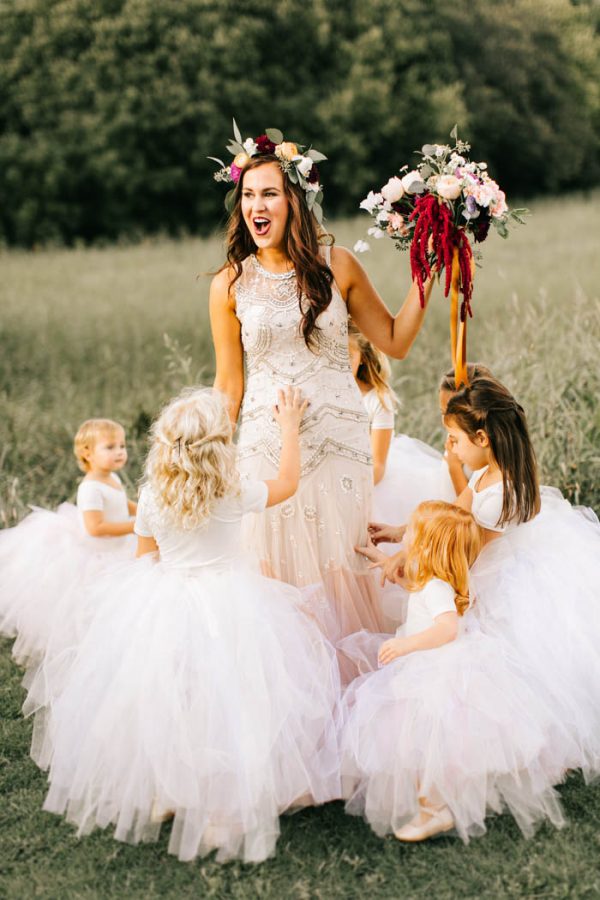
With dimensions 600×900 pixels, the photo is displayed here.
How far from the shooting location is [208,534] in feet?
10.9

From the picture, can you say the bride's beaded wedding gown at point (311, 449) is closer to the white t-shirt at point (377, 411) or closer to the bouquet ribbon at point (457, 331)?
the bouquet ribbon at point (457, 331)

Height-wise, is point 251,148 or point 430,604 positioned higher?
point 251,148

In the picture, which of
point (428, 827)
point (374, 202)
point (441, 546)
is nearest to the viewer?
point (428, 827)

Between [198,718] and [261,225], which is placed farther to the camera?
[261,225]

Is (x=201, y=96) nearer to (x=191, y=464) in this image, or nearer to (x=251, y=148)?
(x=251, y=148)

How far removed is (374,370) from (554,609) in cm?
147

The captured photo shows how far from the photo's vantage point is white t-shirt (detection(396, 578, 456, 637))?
3.33 metres

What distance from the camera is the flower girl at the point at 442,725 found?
3115 millimetres

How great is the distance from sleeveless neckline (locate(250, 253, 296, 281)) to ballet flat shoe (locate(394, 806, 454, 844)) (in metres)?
1.94

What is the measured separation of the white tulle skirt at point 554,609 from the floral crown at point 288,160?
150 centimetres

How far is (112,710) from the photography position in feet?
10.4

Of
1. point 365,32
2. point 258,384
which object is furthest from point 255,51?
point 258,384

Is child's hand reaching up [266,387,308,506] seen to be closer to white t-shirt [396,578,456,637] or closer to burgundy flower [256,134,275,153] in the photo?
white t-shirt [396,578,456,637]

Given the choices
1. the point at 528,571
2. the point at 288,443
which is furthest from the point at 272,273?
the point at 528,571
